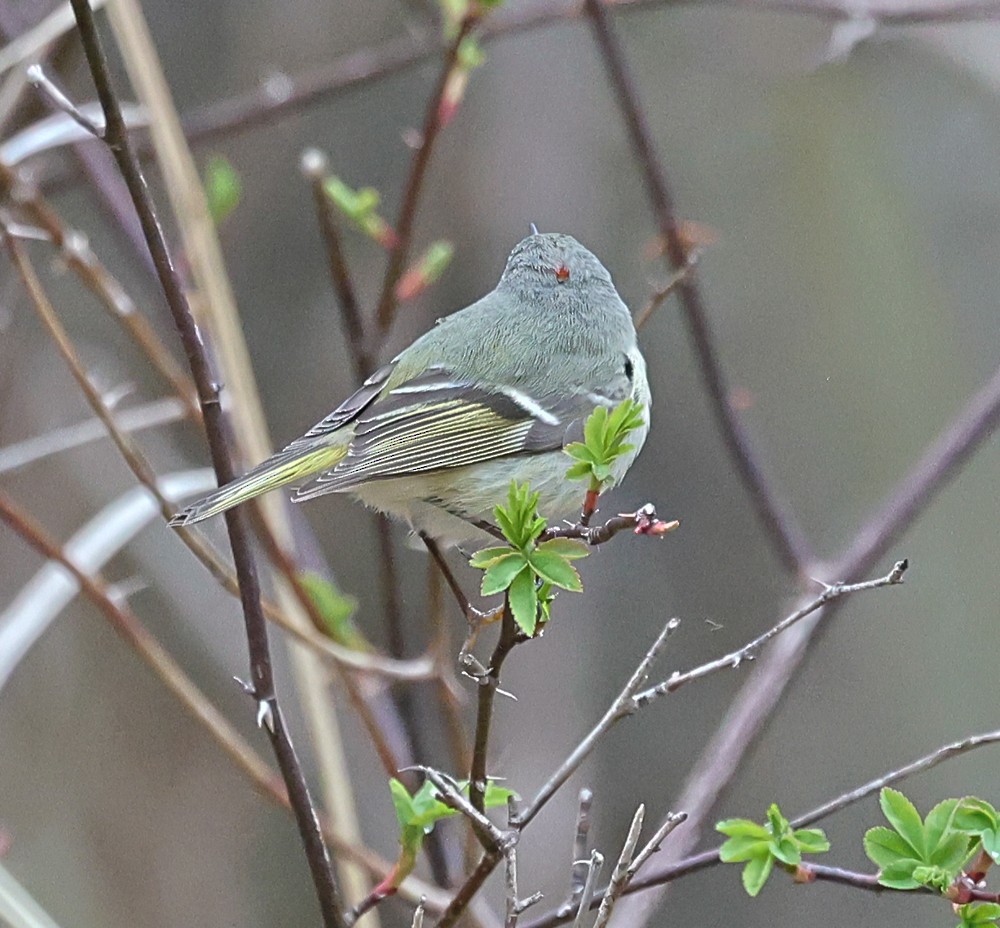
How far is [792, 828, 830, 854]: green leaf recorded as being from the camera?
895 millimetres

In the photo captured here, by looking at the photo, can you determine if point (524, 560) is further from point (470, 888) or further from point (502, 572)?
point (470, 888)

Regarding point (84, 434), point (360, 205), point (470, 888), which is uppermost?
point (360, 205)

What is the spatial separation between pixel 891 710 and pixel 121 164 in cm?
326

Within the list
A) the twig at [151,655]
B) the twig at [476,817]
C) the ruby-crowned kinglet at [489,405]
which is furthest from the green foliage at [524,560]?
the twig at [151,655]

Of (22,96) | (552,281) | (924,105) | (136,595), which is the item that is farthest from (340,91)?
(924,105)

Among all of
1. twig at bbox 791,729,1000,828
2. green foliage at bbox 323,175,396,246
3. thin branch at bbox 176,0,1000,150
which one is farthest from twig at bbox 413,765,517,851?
thin branch at bbox 176,0,1000,150

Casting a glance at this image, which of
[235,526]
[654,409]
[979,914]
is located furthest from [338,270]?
[654,409]

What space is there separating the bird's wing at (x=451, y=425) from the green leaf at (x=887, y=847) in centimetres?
67

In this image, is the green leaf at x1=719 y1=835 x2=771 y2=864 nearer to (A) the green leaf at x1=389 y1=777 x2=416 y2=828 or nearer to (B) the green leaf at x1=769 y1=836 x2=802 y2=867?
(B) the green leaf at x1=769 y1=836 x2=802 y2=867

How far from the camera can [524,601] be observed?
862 mm

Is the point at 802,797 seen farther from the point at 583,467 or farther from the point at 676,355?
the point at 583,467

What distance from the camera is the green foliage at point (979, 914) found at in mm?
813

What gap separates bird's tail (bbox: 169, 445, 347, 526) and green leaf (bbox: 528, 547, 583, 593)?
310 mm

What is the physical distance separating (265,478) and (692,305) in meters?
0.71
